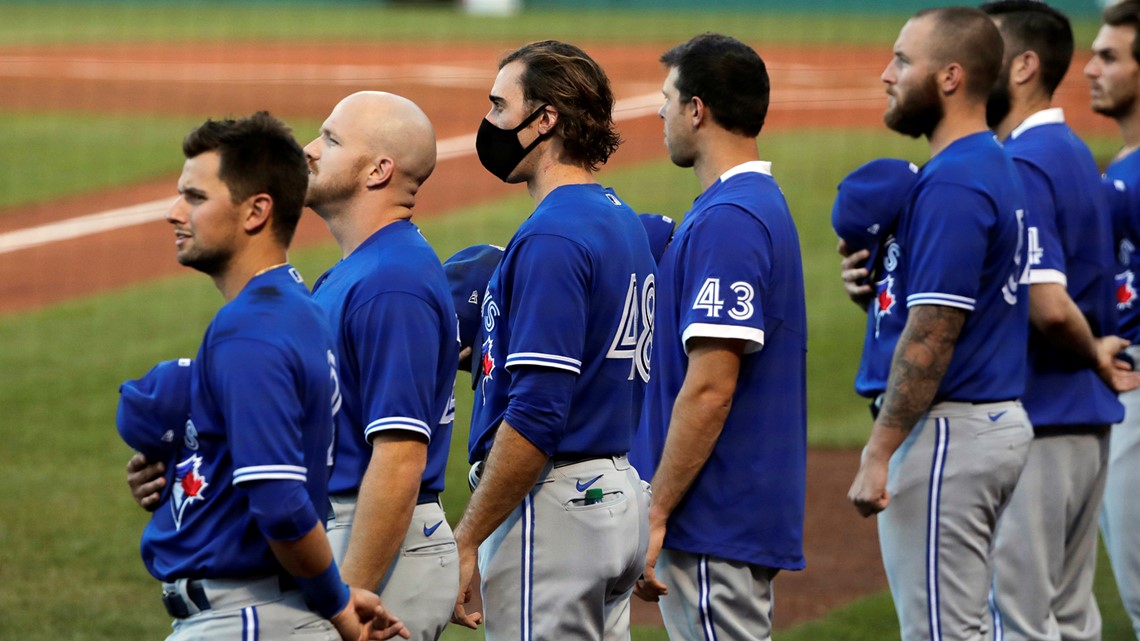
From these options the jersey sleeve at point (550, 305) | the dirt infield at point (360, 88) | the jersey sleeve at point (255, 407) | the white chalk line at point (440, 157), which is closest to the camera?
the jersey sleeve at point (255, 407)

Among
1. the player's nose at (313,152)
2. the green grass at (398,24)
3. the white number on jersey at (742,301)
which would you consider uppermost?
the green grass at (398,24)

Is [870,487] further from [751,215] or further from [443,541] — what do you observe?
[443,541]

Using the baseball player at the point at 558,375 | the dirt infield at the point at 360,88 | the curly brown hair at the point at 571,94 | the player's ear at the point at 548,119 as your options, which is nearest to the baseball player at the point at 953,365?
the baseball player at the point at 558,375

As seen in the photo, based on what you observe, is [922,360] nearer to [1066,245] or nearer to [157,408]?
[1066,245]

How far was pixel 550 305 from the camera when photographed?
3.32 m

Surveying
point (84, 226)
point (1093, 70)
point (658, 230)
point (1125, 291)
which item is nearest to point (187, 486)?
point (658, 230)

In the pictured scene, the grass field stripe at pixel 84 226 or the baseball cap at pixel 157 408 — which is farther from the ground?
the baseball cap at pixel 157 408

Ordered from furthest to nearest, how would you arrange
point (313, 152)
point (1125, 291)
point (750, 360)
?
point (1125, 291), point (750, 360), point (313, 152)

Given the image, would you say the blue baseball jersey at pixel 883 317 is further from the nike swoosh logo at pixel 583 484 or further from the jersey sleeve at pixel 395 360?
the jersey sleeve at pixel 395 360

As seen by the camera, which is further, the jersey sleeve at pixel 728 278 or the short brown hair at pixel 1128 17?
the short brown hair at pixel 1128 17

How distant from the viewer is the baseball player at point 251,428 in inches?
106

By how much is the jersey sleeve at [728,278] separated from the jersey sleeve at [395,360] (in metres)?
0.79

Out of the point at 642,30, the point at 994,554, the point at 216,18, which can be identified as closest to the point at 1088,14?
the point at 642,30

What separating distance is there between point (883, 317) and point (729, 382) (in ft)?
2.44
